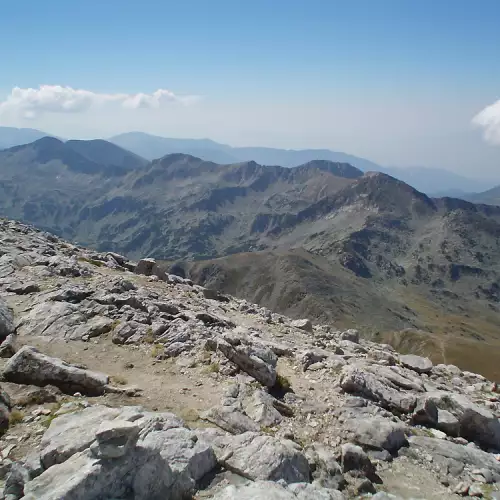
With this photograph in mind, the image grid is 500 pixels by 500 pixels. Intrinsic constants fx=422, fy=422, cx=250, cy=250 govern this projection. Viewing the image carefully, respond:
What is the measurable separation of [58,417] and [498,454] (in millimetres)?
17103

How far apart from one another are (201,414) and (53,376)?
235 inches

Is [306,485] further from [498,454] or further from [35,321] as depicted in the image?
[35,321]

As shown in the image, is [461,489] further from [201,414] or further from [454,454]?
[201,414]

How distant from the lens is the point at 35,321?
2316cm

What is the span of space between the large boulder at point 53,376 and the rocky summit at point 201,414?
0.05 metres

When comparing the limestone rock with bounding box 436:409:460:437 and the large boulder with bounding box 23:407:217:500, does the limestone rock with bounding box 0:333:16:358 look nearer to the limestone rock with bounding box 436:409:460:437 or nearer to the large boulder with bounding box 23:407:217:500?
the large boulder with bounding box 23:407:217:500

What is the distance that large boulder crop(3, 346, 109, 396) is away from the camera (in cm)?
1619

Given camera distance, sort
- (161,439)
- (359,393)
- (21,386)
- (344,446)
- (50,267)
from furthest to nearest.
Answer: (50,267), (359,393), (21,386), (344,446), (161,439)

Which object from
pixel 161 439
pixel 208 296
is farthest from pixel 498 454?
pixel 208 296

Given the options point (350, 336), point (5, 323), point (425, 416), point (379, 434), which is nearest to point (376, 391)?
point (425, 416)

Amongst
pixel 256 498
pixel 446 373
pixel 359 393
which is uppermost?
pixel 256 498

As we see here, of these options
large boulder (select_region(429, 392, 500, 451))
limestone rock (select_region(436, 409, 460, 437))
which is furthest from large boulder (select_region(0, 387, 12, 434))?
large boulder (select_region(429, 392, 500, 451))

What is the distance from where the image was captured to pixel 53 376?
1627 centimetres

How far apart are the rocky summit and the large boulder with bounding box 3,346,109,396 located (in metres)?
0.05
